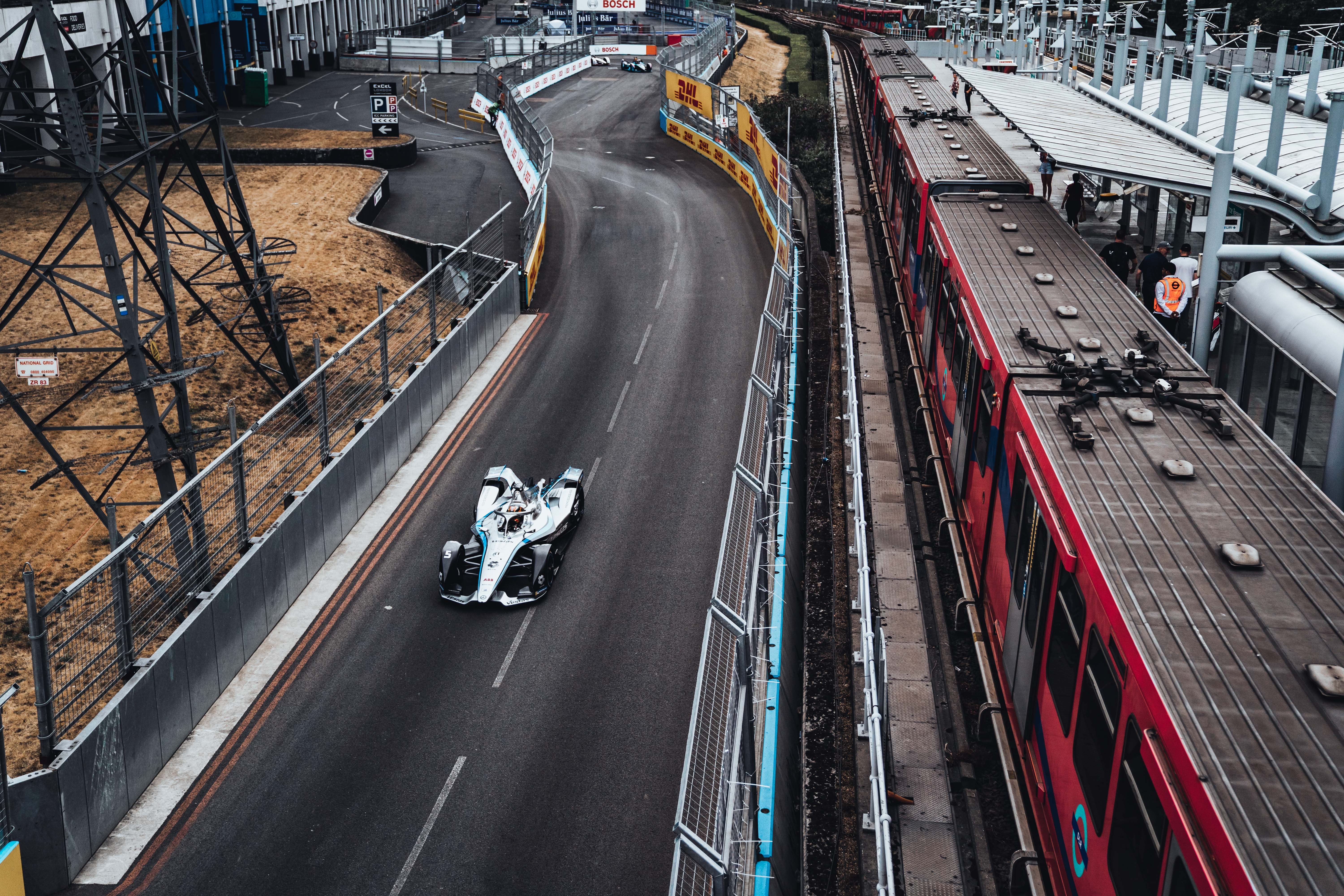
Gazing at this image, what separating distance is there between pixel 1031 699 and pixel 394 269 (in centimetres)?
2645

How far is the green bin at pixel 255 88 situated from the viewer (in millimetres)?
56625

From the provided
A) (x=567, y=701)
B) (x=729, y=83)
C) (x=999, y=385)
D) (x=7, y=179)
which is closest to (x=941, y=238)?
(x=999, y=385)

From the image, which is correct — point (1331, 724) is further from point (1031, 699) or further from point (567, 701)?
point (567, 701)

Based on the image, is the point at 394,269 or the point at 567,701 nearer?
the point at 567,701

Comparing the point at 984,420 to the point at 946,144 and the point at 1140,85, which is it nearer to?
the point at 946,144

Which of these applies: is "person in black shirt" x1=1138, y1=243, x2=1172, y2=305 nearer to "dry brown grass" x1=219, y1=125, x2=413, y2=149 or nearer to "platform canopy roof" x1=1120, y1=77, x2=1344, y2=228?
"platform canopy roof" x1=1120, y1=77, x2=1344, y2=228

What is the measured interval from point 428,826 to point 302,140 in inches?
1537

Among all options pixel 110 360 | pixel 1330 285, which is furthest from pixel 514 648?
pixel 110 360

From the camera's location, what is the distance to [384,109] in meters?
45.2

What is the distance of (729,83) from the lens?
67.4 metres

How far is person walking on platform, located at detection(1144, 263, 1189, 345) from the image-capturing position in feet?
53.6

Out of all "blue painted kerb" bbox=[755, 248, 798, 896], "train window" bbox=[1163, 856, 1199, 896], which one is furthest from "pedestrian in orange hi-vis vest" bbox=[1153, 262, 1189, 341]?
"train window" bbox=[1163, 856, 1199, 896]

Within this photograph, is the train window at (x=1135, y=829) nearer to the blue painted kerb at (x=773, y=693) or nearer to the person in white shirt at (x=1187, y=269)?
the blue painted kerb at (x=773, y=693)

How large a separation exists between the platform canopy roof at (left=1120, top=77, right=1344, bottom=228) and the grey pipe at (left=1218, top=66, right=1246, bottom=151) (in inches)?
6.4
